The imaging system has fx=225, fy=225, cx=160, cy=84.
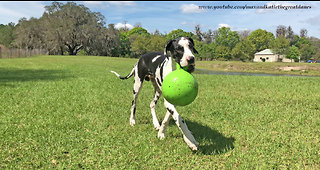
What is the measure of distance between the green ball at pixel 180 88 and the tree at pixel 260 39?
283ft

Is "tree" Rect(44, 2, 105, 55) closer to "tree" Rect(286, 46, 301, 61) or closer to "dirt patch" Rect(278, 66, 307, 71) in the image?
"dirt patch" Rect(278, 66, 307, 71)

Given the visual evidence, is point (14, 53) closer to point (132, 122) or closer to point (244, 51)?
point (132, 122)

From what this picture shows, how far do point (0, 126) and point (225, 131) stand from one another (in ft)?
16.4

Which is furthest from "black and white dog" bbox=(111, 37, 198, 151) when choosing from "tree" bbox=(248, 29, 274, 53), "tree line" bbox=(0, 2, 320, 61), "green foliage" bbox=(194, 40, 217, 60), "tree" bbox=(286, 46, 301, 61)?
"tree" bbox=(248, 29, 274, 53)

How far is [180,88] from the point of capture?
3414 millimetres

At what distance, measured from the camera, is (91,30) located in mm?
56688

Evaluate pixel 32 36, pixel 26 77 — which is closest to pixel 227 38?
pixel 32 36

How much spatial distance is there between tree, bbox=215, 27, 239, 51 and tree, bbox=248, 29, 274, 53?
7594 mm

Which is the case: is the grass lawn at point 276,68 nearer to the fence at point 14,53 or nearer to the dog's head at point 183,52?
the fence at point 14,53

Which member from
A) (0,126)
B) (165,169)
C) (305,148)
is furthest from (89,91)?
(305,148)

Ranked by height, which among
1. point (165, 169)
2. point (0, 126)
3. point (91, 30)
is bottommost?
point (165, 169)

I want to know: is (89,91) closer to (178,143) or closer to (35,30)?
(178,143)

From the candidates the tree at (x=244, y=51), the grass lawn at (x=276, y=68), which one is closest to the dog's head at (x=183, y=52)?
the grass lawn at (x=276, y=68)

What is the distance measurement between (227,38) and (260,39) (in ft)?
42.7
